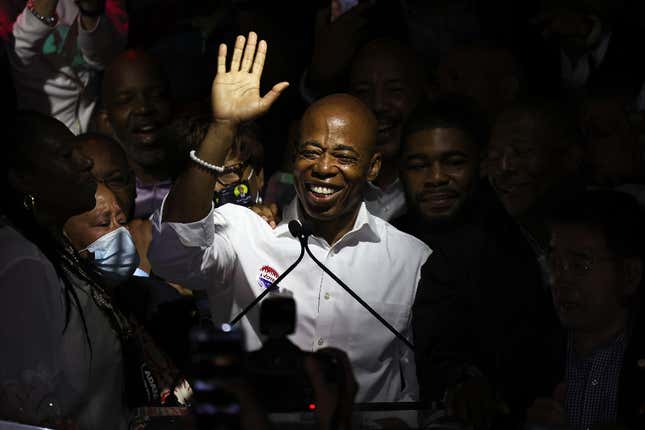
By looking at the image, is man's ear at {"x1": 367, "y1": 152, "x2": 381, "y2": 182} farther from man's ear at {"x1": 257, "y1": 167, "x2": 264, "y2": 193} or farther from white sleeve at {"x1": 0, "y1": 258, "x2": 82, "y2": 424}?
white sleeve at {"x1": 0, "y1": 258, "x2": 82, "y2": 424}

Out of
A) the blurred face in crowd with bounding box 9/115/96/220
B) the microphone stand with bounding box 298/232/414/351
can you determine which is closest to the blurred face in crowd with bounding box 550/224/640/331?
the microphone stand with bounding box 298/232/414/351

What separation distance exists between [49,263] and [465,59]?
1.61m

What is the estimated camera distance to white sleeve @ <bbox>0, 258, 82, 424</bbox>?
2436mm

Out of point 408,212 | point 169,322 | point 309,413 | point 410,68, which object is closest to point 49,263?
point 169,322

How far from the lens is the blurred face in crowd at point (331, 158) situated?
3.00 metres

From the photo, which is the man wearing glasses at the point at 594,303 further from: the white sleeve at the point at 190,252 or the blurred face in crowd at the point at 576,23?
the blurred face in crowd at the point at 576,23

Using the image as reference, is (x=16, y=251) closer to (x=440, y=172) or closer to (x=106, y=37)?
(x=440, y=172)

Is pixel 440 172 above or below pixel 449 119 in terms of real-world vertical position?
below

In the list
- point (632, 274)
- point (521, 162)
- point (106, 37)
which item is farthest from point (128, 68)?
point (632, 274)

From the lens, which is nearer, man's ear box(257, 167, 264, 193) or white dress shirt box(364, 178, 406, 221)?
white dress shirt box(364, 178, 406, 221)

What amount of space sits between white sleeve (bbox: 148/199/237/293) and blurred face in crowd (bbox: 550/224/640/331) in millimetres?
839

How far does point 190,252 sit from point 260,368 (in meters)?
0.90

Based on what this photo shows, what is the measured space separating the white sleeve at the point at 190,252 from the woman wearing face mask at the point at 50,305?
6.7 inches

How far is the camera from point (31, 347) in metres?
2.47
